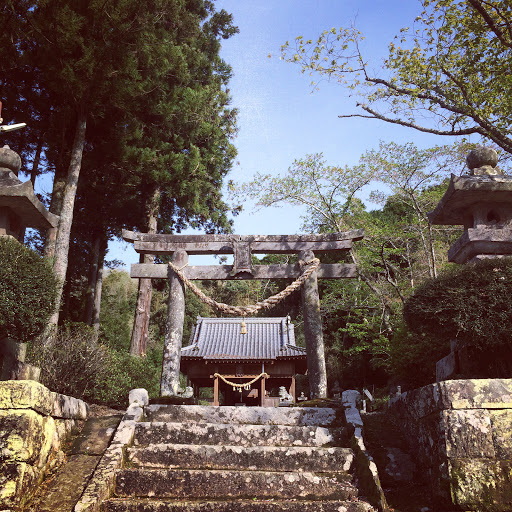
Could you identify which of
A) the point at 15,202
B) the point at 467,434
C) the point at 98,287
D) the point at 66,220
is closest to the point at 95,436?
the point at 15,202

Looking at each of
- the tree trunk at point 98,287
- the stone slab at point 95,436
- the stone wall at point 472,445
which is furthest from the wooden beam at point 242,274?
the tree trunk at point 98,287

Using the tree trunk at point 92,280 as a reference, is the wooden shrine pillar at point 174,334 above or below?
below

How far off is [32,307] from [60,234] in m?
7.52

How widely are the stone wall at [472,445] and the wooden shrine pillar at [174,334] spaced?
19.3 ft

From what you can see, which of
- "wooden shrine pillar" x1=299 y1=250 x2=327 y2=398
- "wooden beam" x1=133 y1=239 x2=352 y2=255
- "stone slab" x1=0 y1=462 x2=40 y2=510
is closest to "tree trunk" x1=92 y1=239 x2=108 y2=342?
"wooden beam" x1=133 y1=239 x2=352 y2=255

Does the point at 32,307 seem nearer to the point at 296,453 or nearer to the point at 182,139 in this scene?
the point at 296,453

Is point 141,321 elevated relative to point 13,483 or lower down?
elevated

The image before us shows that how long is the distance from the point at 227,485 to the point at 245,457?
43 centimetres

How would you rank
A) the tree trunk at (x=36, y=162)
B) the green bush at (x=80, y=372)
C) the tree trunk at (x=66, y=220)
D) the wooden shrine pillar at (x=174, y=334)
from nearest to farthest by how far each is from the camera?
the green bush at (x=80, y=372) → the wooden shrine pillar at (x=174, y=334) → the tree trunk at (x=66, y=220) → the tree trunk at (x=36, y=162)

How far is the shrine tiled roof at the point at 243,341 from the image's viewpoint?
18.9 metres

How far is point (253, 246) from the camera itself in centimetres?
1017

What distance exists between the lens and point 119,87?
1278 cm

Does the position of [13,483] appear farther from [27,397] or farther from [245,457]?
[245,457]

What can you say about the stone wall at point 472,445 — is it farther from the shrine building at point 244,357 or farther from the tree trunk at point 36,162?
the tree trunk at point 36,162
